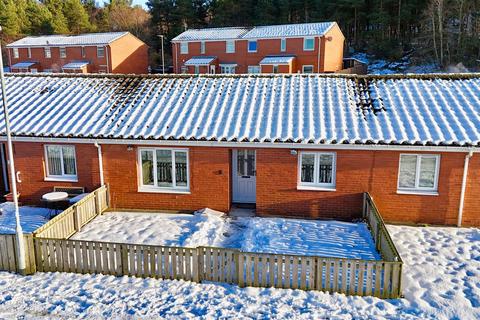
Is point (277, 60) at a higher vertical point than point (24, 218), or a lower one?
higher

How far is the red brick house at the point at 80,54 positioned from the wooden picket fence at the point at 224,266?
5230 centimetres

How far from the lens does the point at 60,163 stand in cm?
1495

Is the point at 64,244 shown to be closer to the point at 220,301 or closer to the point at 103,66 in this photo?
the point at 220,301

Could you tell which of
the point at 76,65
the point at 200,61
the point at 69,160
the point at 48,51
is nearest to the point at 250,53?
the point at 200,61

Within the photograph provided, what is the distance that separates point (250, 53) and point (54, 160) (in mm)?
42003

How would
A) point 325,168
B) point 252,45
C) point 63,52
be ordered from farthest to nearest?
point 63,52
point 252,45
point 325,168

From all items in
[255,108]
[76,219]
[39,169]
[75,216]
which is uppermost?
[255,108]

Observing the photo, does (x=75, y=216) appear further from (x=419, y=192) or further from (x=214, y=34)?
(x=214, y=34)

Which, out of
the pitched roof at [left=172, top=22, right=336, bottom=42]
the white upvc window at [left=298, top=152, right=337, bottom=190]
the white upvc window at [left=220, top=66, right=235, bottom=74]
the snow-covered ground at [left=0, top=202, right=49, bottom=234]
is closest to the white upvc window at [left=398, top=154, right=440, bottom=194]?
the white upvc window at [left=298, top=152, right=337, bottom=190]

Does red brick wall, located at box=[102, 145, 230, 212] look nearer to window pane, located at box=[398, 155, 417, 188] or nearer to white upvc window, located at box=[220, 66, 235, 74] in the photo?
window pane, located at box=[398, 155, 417, 188]

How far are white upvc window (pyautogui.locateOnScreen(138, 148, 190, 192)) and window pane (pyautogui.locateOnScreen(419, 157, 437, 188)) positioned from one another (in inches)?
320

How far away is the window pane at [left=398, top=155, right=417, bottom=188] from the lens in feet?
42.4

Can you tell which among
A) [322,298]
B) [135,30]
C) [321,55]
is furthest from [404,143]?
[135,30]

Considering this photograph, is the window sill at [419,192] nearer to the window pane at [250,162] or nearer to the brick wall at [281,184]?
the brick wall at [281,184]
